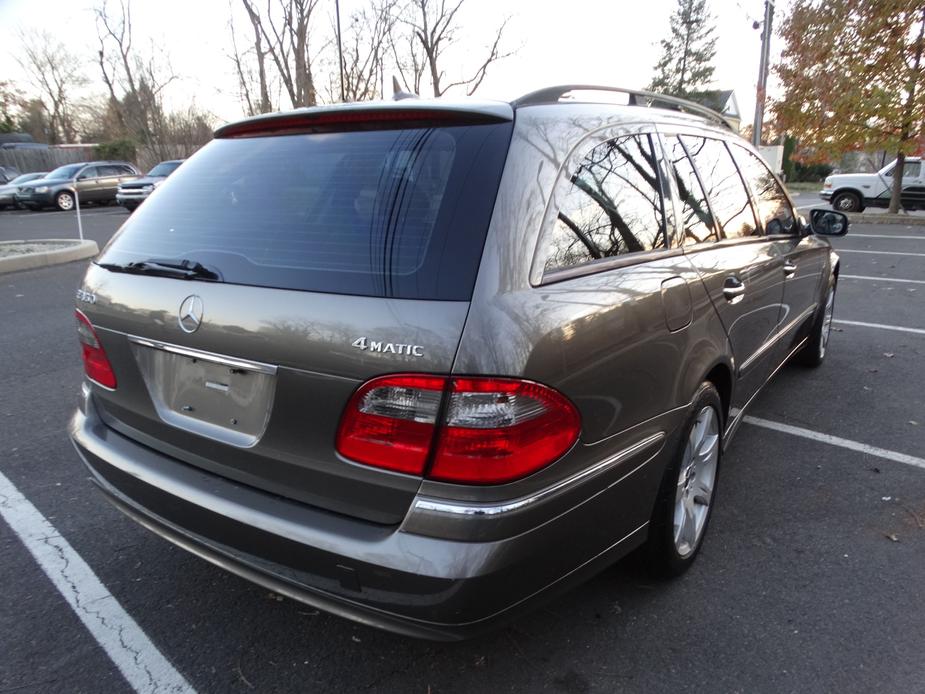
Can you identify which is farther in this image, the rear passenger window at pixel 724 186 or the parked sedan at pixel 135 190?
the parked sedan at pixel 135 190

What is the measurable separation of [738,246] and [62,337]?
229 inches

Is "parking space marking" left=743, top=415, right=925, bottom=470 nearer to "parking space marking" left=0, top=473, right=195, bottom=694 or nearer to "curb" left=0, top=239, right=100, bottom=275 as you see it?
"parking space marking" left=0, top=473, right=195, bottom=694

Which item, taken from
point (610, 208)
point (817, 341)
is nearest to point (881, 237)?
point (817, 341)

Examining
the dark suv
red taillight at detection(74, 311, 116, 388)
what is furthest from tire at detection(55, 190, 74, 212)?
red taillight at detection(74, 311, 116, 388)

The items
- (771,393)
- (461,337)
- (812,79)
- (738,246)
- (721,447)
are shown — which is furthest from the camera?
(812,79)

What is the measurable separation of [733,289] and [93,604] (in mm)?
2797

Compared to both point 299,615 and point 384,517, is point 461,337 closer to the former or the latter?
point 384,517

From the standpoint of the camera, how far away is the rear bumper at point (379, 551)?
1.66m

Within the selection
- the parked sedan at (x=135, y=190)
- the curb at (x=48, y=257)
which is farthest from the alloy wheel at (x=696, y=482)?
the parked sedan at (x=135, y=190)

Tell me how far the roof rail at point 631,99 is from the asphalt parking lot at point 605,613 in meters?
1.74

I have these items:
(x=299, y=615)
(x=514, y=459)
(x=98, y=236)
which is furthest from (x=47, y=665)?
(x=98, y=236)

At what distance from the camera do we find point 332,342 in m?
1.72

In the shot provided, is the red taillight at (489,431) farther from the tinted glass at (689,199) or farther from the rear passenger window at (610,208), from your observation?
the tinted glass at (689,199)

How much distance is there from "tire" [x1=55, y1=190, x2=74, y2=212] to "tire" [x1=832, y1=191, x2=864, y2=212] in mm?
25889
